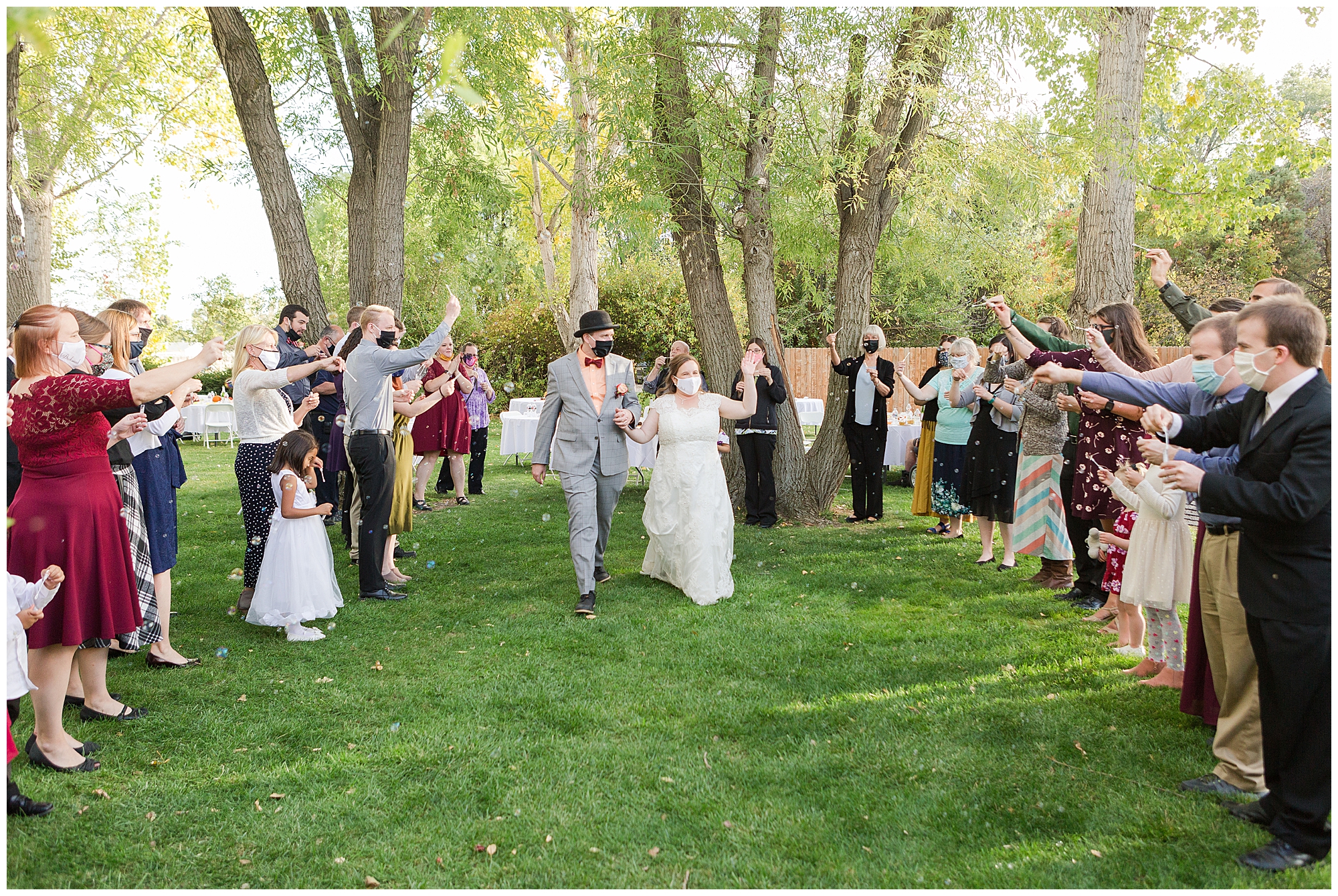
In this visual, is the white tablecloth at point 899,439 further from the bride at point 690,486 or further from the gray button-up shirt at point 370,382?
the gray button-up shirt at point 370,382

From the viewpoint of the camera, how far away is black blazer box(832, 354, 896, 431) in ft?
31.3

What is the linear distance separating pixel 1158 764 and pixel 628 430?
3.88 meters

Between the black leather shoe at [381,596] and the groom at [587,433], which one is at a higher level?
the groom at [587,433]

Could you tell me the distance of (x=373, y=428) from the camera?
20.7 feet

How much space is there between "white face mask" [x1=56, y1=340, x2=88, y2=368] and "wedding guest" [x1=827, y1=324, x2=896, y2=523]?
7.27 m

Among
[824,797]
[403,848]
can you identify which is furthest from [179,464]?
[824,797]

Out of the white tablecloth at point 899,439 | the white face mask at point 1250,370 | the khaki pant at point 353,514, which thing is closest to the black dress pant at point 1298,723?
the white face mask at point 1250,370

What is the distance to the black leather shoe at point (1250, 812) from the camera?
3.16 m

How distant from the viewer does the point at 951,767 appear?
372cm

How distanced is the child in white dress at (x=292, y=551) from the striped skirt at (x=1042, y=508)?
16.7 feet

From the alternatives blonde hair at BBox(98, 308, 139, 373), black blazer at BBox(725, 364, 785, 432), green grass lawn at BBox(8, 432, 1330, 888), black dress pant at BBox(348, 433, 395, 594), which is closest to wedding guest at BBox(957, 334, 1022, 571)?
green grass lawn at BBox(8, 432, 1330, 888)

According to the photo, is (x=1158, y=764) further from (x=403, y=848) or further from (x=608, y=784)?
(x=403, y=848)

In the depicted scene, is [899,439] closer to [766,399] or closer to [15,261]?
[766,399]

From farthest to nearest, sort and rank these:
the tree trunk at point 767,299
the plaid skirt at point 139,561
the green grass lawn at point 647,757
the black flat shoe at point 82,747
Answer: the tree trunk at point 767,299, the plaid skirt at point 139,561, the black flat shoe at point 82,747, the green grass lawn at point 647,757
